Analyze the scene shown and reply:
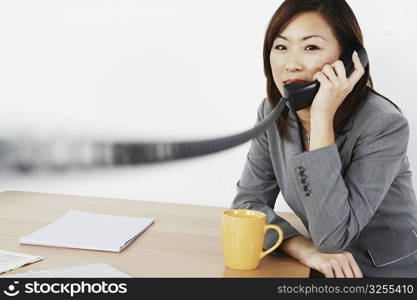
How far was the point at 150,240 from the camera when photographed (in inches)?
36.9

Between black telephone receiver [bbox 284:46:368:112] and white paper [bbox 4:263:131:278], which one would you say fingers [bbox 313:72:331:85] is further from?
white paper [bbox 4:263:131:278]

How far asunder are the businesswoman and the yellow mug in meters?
0.11

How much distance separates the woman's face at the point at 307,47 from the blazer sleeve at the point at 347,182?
17 centimetres

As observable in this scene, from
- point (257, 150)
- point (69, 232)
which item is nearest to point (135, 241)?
point (69, 232)

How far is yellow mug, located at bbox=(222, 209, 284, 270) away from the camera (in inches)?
30.6

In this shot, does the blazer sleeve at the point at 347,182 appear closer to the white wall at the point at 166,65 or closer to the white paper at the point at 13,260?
the white wall at the point at 166,65

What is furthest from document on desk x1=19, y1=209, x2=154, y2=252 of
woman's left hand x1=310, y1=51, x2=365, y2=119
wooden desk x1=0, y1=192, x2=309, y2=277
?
woman's left hand x1=310, y1=51, x2=365, y2=119

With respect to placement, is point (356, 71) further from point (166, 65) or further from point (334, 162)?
point (166, 65)

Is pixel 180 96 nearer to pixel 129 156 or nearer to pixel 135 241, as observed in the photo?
pixel 135 241

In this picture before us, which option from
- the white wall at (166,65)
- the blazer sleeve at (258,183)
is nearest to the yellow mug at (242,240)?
the blazer sleeve at (258,183)

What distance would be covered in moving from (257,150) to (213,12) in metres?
0.43

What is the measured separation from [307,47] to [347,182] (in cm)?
30

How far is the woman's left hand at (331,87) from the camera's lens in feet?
3.00

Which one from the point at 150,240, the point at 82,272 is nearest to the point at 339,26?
the point at 150,240
